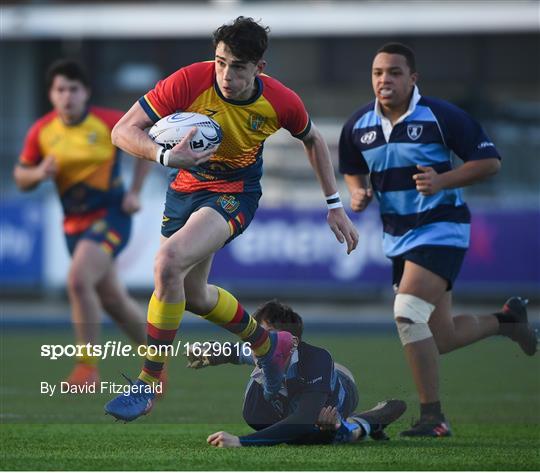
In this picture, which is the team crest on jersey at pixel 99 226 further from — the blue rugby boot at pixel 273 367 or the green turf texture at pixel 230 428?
the blue rugby boot at pixel 273 367

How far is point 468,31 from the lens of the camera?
2214 centimetres

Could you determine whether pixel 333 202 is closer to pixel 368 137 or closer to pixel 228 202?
pixel 228 202

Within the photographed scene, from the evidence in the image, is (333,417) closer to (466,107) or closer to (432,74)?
(466,107)

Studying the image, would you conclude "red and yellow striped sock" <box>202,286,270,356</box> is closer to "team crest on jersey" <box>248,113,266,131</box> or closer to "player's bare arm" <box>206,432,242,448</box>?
"player's bare arm" <box>206,432,242,448</box>

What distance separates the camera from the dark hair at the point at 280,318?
694cm

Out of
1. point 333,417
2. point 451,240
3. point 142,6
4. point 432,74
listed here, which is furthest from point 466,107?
point 333,417

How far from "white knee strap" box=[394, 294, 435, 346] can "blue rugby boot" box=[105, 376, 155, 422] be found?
1.60m

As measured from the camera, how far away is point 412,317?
7344 mm

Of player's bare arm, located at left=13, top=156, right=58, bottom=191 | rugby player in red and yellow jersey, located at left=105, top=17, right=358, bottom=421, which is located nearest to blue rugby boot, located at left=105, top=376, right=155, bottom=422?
rugby player in red and yellow jersey, located at left=105, top=17, right=358, bottom=421

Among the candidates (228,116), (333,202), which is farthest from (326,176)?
(228,116)

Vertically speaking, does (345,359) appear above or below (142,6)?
below

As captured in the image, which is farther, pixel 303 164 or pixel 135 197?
pixel 303 164

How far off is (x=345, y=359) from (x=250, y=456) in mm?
1209

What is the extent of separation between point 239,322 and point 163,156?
1.12 meters
